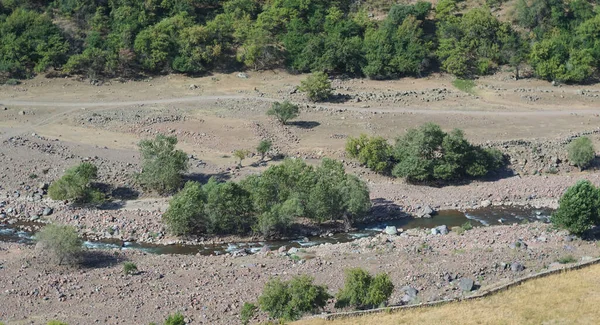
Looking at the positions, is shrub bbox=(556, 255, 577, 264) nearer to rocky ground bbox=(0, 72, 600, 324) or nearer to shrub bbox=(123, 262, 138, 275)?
rocky ground bbox=(0, 72, 600, 324)

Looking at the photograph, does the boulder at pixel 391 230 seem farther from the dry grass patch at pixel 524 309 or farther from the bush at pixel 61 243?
the bush at pixel 61 243

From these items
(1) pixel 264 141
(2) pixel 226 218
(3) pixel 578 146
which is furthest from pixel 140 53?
(3) pixel 578 146

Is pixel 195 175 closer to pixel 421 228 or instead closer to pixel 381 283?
pixel 421 228

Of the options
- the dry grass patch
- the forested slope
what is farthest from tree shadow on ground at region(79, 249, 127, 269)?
the forested slope

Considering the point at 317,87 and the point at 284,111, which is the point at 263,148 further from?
the point at 317,87

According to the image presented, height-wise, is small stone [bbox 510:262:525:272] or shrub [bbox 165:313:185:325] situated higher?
shrub [bbox 165:313:185:325]

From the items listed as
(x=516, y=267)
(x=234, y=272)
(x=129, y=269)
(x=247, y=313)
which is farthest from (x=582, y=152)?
(x=129, y=269)
